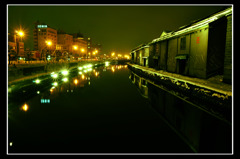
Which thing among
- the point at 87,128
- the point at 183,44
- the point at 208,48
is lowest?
the point at 87,128

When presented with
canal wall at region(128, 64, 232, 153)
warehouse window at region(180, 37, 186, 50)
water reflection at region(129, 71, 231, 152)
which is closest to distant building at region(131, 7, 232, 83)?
warehouse window at region(180, 37, 186, 50)

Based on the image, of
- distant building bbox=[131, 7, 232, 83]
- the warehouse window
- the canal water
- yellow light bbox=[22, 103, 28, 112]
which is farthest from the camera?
the warehouse window

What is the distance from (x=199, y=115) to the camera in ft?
29.5

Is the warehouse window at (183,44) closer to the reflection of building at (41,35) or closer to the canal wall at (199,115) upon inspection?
the canal wall at (199,115)

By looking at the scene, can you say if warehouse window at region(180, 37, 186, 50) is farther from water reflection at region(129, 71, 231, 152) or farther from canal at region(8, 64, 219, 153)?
canal at region(8, 64, 219, 153)

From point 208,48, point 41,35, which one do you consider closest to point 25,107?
point 208,48

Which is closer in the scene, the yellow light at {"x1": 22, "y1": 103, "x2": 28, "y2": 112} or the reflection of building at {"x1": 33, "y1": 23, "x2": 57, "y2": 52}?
the yellow light at {"x1": 22, "y1": 103, "x2": 28, "y2": 112}

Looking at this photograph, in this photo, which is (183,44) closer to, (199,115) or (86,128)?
(199,115)

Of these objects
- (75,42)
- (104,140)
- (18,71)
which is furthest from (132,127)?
(75,42)

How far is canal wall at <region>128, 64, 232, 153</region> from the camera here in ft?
21.5

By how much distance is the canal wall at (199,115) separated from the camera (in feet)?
21.5

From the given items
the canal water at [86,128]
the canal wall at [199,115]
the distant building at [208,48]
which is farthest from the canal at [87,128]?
the distant building at [208,48]

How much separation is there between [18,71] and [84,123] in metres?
14.5

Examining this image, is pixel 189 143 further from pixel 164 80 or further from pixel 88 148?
pixel 164 80
